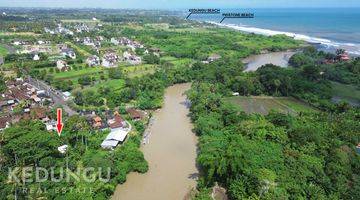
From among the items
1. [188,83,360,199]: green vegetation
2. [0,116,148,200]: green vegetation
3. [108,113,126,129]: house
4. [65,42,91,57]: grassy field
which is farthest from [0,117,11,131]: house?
[65,42,91,57]: grassy field

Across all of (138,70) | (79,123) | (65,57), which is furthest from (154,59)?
(79,123)

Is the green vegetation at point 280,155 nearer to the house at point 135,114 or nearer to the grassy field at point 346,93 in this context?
the house at point 135,114

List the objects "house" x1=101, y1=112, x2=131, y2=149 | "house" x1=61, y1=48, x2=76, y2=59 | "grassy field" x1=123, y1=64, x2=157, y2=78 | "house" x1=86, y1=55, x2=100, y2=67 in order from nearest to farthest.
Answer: "house" x1=101, y1=112, x2=131, y2=149, "grassy field" x1=123, y1=64, x2=157, y2=78, "house" x1=86, y1=55, x2=100, y2=67, "house" x1=61, y1=48, x2=76, y2=59

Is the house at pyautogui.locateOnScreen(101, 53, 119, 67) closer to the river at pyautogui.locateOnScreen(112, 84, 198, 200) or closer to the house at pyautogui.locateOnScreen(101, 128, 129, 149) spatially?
the river at pyautogui.locateOnScreen(112, 84, 198, 200)

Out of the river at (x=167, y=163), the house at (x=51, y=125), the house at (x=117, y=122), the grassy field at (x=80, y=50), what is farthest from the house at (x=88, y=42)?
the house at (x=51, y=125)

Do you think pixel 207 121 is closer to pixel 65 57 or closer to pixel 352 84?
pixel 352 84

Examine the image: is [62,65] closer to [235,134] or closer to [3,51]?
[3,51]
